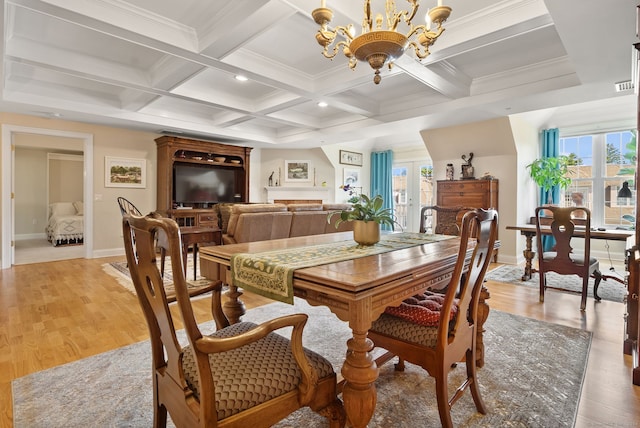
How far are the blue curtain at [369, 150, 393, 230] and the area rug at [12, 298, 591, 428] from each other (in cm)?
631

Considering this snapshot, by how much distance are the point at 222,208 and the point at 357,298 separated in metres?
3.40

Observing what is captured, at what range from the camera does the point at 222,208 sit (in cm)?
418

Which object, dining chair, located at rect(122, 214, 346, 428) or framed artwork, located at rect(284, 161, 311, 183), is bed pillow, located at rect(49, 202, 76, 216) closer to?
framed artwork, located at rect(284, 161, 311, 183)

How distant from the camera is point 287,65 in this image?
3896mm

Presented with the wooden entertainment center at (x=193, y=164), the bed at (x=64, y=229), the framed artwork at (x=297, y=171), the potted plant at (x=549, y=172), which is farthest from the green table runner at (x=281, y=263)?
the bed at (x=64, y=229)

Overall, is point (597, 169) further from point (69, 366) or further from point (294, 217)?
point (69, 366)

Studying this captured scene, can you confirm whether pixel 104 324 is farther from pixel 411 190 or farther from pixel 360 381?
pixel 411 190

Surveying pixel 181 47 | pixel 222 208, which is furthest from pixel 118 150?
pixel 181 47

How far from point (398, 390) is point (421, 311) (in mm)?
546

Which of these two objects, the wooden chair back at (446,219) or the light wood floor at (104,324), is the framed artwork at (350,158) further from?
the light wood floor at (104,324)

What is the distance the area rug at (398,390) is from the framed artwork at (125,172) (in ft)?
15.0

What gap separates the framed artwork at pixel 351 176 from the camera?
853 cm

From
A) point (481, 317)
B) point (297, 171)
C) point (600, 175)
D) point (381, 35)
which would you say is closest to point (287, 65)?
point (381, 35)

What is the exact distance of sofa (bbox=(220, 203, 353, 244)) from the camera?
3.85 m
